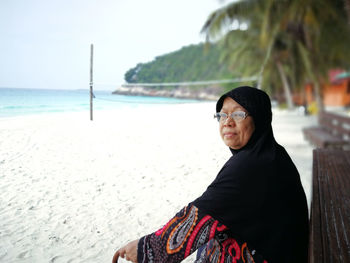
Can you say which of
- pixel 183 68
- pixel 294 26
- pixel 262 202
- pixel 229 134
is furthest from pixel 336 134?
pixel 183 68

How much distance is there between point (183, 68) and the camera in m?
42.0

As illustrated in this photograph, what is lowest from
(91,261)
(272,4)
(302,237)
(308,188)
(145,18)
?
(91,261)

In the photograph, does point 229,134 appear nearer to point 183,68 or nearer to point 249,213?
point 249,213

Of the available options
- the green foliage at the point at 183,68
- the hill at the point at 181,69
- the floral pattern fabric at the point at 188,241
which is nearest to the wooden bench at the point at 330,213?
the floral pattern fabric at the point at 188,241

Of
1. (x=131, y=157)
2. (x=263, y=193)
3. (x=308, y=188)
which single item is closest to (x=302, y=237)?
(x=263, y=193)

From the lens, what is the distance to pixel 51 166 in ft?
14.1

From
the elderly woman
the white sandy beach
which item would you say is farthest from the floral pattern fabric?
the white sandy beach

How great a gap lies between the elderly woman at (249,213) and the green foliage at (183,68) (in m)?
35.5

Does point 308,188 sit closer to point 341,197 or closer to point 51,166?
point 341,197

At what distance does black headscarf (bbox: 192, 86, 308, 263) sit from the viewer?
0.94 m

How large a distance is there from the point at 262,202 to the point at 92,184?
3.17m

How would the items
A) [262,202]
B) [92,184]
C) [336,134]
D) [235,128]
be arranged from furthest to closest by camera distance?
[336,134]
[92,184]
[235,128]
[262,202]

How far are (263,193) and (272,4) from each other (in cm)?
835

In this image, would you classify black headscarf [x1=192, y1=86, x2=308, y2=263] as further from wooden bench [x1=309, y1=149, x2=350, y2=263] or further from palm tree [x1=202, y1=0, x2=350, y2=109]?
palm tree [x1=202, y1=0, x2=350, y2=109]
